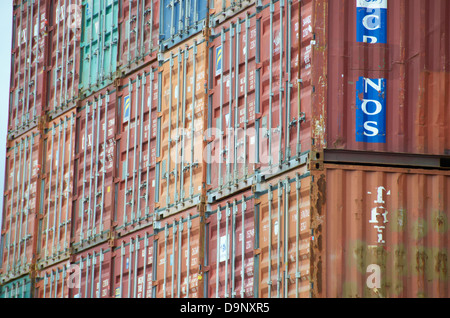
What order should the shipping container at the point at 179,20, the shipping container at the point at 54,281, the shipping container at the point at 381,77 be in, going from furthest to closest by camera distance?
the shipping container at the point at 54,281, the shipping container at the point at 179,20, the shipping container at the point at 381,77

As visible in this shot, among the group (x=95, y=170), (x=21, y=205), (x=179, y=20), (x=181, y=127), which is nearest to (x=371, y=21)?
(x=181, y=127)

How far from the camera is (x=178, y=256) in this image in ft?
64.2

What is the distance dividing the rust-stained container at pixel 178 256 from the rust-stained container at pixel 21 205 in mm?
5767

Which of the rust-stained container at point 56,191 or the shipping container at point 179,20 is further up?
the shipping container at point 179,20

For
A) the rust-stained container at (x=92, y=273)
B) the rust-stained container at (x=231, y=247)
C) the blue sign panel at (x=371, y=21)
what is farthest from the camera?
the rust-stained container at (x=92, y=273)

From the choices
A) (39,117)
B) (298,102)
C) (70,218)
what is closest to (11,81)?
(39,117)

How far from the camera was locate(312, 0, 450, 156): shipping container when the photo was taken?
16406 mm

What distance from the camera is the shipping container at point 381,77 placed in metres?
16.4

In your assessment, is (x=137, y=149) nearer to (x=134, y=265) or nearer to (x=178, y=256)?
(x=134, y=265)

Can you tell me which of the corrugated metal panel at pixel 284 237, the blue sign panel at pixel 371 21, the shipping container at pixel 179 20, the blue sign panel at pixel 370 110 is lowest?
the corrugated metal panel at pixel 284 237

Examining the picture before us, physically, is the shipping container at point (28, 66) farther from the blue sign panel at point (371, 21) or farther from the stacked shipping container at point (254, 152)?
the blue sign panel at point (371, 21)

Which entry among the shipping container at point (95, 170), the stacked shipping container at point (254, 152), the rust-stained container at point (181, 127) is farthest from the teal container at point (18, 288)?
the rust-stained container at point (181, 127)

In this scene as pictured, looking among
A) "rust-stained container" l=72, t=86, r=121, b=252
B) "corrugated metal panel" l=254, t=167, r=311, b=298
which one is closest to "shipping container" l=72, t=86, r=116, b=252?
"rust-stained container" l=72, t=86, r=121, b=252

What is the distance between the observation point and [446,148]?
16844 mm
